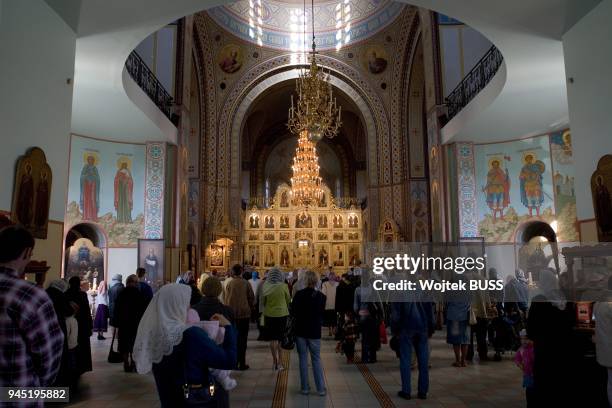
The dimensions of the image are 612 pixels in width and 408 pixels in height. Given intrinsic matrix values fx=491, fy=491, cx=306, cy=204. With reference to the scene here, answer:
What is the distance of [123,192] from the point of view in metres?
11.9

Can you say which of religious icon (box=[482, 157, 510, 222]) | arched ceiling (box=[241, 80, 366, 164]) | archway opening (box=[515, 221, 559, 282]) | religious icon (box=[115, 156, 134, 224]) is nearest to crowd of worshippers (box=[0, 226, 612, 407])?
archway opening (box=[515, 221, 559, 282])

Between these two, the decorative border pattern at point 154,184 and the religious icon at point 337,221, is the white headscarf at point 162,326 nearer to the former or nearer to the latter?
the decorative border pattern at point 154,184

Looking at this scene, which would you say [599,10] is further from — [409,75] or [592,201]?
[409,75]

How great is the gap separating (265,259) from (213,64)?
832cm

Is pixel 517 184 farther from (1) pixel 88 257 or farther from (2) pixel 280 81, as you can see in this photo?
(2) pixel 280 81

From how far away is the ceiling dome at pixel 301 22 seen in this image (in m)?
19.6

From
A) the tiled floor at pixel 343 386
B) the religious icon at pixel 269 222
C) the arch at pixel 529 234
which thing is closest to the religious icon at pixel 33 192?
the tiled floor at pixel 343 386

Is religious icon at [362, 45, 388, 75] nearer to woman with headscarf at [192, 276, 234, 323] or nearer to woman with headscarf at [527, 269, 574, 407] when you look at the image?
woman with headscarf at [527, 269, 574, 407]

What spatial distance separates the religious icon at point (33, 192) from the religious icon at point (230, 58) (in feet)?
49.2

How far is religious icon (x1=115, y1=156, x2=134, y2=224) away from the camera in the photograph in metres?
11.9

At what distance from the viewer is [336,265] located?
2106 cm

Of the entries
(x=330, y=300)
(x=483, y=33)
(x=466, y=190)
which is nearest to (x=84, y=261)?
(x=330, y=300)

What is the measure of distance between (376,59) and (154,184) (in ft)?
38.4

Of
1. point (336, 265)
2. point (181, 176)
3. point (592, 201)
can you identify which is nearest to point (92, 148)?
point (181, 176)
